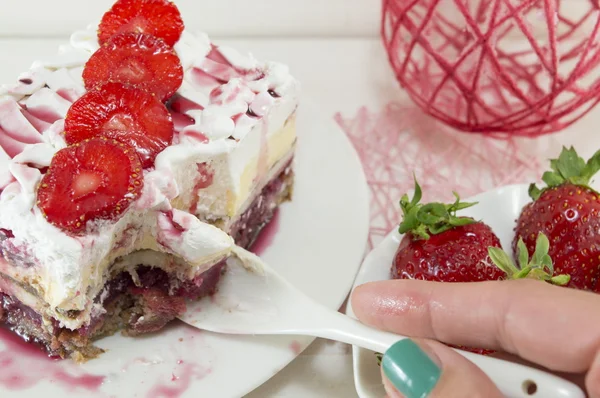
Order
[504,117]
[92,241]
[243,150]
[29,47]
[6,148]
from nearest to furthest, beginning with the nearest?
1. [92,241]
2. [6,148]
3. [243,150]
4. [504,117]
5. [29,47]

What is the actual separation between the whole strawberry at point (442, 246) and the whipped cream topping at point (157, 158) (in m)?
0.36

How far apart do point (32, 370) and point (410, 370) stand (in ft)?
2.53

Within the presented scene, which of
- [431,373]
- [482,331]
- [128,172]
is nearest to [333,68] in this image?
[128,172]

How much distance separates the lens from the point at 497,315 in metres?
1.02

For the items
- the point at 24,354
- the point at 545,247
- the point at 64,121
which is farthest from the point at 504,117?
the point at 24,354

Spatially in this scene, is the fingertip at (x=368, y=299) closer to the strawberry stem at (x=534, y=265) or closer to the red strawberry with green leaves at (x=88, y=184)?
the strawberry stem at (x=534, y=265)

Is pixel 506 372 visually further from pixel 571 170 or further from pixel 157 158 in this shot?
pixel 157 158

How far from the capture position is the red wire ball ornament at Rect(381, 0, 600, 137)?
5.65 feet

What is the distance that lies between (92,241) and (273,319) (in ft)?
1.26

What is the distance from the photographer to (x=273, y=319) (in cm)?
137

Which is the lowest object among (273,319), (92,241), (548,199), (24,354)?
(24,354)

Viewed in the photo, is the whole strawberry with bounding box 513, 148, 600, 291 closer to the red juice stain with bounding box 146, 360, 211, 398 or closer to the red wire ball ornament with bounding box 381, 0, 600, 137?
the red wire ball ornament with bounding box 381, 0, 600, 137

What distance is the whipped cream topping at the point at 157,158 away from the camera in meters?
1.24

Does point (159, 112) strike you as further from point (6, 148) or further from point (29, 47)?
point (29, 47)
